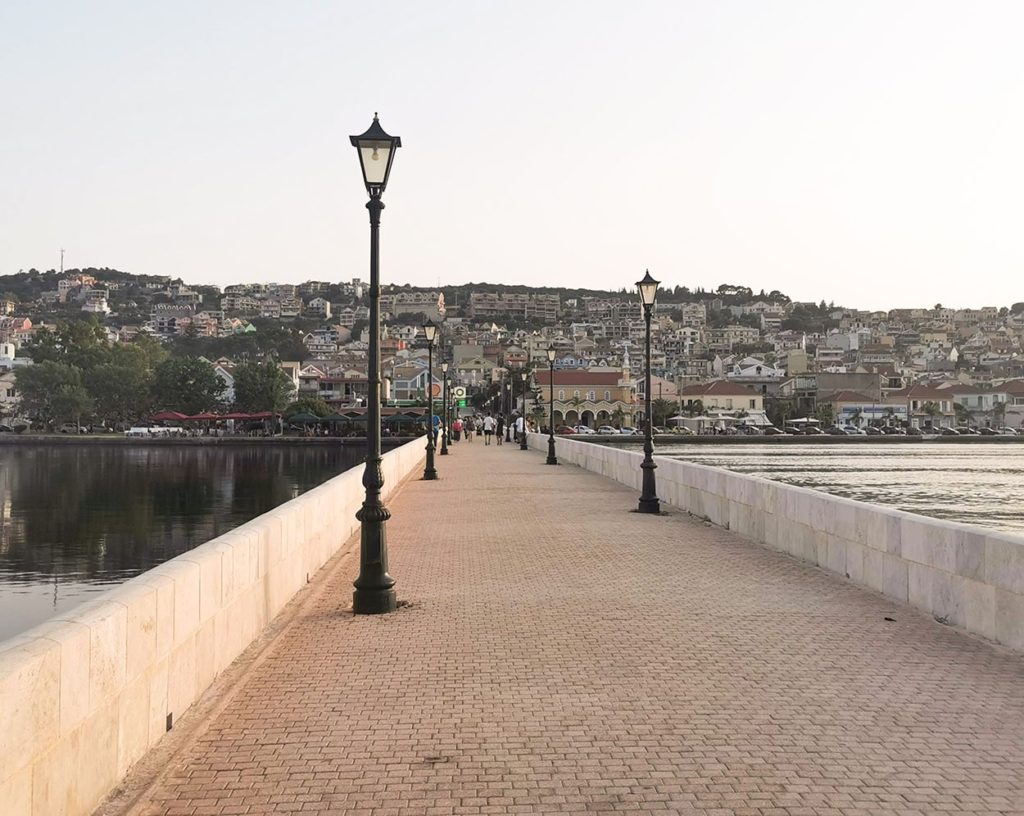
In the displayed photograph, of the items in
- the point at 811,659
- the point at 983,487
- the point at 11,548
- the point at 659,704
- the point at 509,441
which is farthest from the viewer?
the point at 509,441

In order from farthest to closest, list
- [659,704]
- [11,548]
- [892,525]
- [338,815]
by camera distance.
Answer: [11,548] < [892,525] < [659,704] < [338,815]

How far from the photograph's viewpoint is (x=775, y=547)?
12039 millimetres

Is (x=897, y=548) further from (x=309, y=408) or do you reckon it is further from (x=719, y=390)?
(x=719, y=390)

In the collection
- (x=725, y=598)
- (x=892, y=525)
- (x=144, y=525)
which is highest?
(x=892, y=525)

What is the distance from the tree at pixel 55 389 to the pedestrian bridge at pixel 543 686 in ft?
369

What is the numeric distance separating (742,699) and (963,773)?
138cm

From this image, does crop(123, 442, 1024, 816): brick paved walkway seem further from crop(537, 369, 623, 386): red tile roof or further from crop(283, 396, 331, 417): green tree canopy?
crop(537, 369, 623, 386): red tile roof

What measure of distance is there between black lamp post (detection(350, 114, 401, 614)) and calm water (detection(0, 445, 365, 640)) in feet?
30.4

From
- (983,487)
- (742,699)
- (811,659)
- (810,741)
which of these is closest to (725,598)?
(811,659)

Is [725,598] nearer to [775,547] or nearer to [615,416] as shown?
[775,547]

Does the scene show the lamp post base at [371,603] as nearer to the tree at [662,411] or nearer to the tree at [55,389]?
the tree at [55,389]

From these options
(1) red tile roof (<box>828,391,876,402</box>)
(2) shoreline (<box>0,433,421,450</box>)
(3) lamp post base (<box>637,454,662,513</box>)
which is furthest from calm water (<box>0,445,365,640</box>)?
(1) red tile roof (<box>828,391,876,402</box>)

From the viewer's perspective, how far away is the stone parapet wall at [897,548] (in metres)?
6.91

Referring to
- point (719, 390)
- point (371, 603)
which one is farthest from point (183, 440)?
point (371, 603)
